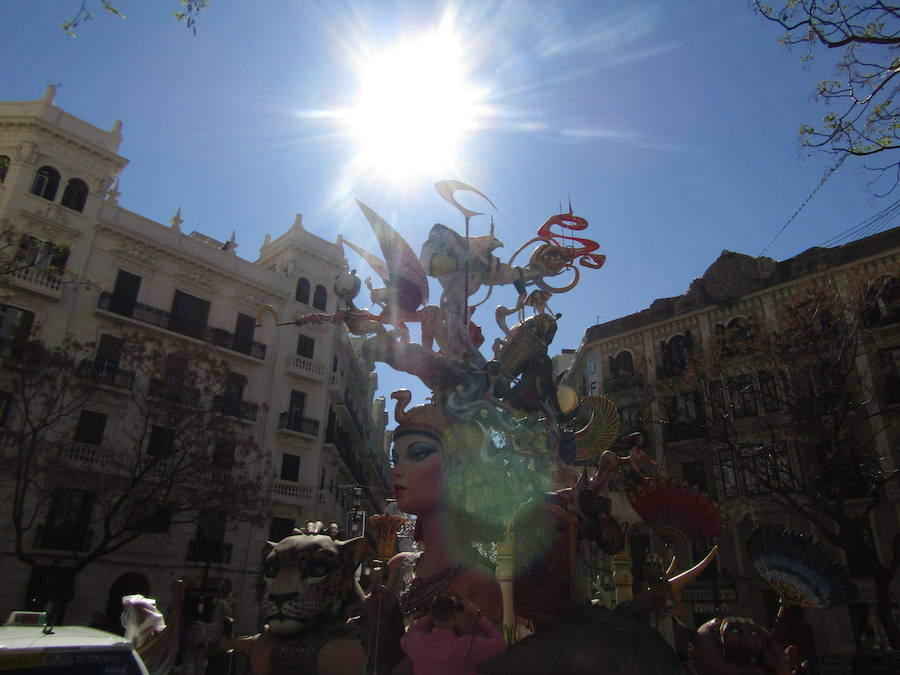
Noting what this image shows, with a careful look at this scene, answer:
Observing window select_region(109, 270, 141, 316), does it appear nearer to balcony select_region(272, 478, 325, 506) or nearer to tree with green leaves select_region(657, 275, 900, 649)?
balcony select_region(272, 478, 325, 506)

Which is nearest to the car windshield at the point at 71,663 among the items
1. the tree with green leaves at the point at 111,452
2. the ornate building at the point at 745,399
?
the tree with green leaves at the point at 111,452

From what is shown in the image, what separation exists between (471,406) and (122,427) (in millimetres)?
18542

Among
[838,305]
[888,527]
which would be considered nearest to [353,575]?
[838,305]

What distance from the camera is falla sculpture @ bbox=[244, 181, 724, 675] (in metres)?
4.84

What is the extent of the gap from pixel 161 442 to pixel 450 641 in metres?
19.0

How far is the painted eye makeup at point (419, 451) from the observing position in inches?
222

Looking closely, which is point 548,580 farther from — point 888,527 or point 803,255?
point 803,255

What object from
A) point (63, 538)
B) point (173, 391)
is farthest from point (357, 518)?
point (63, 538)

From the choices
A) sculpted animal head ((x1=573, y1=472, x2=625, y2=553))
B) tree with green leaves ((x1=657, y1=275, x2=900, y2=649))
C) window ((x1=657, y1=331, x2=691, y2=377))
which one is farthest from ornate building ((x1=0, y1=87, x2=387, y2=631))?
sculpted animal head ((x1=573, y1=472, x2=625, y2=553))

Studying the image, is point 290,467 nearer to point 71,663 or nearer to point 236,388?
point 236,388

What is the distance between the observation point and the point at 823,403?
1594 centimetres

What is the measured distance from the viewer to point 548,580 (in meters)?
4.85

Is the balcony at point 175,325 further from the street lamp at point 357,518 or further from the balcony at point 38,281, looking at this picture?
the street lamp at point 357,518

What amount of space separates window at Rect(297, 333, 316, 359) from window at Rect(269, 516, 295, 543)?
23.5 feet
